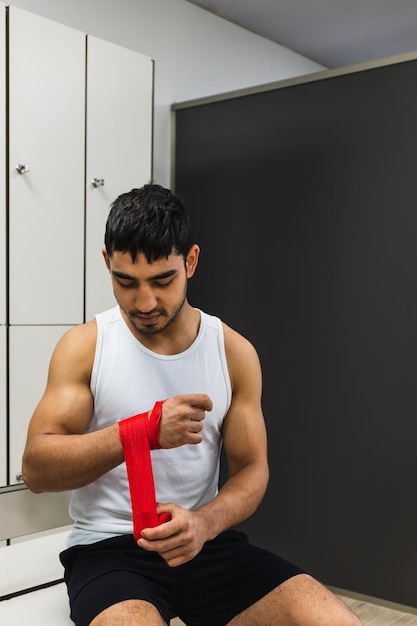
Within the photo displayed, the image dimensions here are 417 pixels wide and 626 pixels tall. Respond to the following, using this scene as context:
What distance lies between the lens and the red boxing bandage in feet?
4.30

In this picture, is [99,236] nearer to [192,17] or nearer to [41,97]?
[41,97]

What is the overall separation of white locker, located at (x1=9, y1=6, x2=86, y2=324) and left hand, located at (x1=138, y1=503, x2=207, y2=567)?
58.8 inches

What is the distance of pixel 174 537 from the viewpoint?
1.31 metres

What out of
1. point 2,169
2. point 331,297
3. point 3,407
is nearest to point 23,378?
point 3,407

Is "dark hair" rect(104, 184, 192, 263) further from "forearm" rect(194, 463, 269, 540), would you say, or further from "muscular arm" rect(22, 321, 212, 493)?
"forearm" rect(194, 463, 269, 540)

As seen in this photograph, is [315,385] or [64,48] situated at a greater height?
[64,48]

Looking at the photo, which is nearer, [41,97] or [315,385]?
[41,97]

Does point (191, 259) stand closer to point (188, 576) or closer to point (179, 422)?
point (179, 422)

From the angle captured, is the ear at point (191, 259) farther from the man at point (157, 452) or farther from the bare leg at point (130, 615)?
the bare leg at point (130, 615)

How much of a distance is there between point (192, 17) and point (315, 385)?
1.98 meters

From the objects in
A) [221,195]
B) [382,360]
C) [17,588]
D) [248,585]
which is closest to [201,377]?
[248,585]

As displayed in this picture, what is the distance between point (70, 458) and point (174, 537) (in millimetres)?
232

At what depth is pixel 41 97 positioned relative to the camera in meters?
→ 2.73

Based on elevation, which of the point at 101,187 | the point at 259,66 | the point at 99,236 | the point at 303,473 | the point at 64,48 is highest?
the point at 259,66
